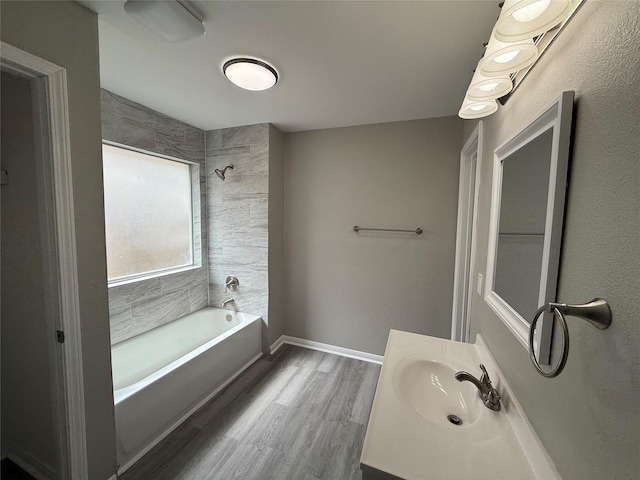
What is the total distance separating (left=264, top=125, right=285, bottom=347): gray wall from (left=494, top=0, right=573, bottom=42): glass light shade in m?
2.08

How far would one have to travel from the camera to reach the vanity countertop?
689mm

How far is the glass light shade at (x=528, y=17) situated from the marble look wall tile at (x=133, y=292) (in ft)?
8.82

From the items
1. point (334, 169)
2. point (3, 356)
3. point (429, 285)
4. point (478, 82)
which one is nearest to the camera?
point (478, 82)

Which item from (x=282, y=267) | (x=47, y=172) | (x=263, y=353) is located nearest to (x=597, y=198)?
(x=47, y=172)

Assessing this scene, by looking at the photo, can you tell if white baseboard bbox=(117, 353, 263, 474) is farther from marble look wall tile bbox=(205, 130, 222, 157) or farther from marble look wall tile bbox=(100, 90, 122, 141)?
marble look wall tile bbox=(205, 130, 222, 157)

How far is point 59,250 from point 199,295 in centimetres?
182

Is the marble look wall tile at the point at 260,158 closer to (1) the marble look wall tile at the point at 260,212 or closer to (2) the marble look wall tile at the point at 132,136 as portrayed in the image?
(1) the marble look wall tile at the point at 260,212

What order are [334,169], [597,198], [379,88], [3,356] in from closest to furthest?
[597,198], [3,356], [379,88], [334,169]

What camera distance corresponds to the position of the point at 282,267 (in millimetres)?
2834

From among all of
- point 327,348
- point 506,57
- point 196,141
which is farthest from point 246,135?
point 327,348

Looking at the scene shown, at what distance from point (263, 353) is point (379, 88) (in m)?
2.66

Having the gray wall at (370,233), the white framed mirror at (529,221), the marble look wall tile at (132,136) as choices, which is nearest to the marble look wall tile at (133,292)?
the marble look wall tile at (132,136)

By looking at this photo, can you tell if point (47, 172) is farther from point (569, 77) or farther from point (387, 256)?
point (387, 256)

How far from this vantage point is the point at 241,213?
8.53ft
